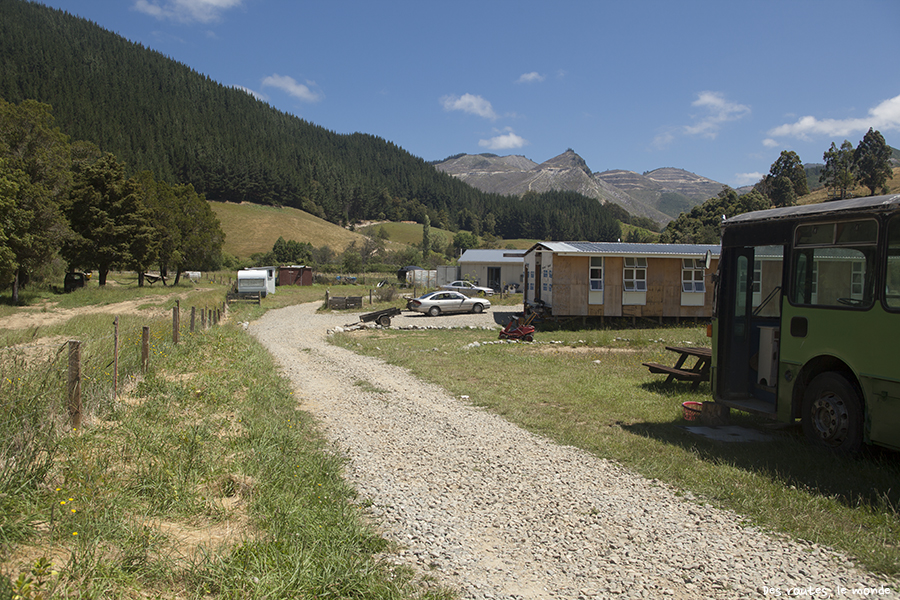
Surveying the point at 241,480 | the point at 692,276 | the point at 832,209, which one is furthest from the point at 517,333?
the point at 241,480

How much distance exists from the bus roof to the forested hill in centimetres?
11962

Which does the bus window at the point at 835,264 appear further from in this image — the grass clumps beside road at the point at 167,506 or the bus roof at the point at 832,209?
the grass clumps beside road at the point at 167,506

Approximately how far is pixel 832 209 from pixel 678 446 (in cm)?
335

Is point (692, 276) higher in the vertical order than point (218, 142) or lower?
lower

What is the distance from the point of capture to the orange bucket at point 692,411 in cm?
773

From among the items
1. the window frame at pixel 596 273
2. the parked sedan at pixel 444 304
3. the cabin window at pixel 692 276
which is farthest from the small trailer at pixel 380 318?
the cabin window at pixel 692 276

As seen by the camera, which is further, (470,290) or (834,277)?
(470,290)

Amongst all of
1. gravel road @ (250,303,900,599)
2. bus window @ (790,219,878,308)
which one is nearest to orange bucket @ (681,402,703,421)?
bus window @ (790,219,878,308)

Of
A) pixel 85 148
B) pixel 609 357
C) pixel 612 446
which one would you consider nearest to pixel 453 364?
pixel 609 357

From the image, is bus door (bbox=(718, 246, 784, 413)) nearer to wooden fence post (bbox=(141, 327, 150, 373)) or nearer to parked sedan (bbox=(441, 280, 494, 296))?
Answer: wooden fence post (bbox=(141, 327, 150, 373))

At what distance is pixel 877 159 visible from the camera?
7544cm

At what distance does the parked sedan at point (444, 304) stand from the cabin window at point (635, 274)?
8.48m

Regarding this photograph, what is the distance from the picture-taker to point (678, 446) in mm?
6410

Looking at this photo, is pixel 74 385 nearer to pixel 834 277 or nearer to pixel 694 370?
pixel 834 277
